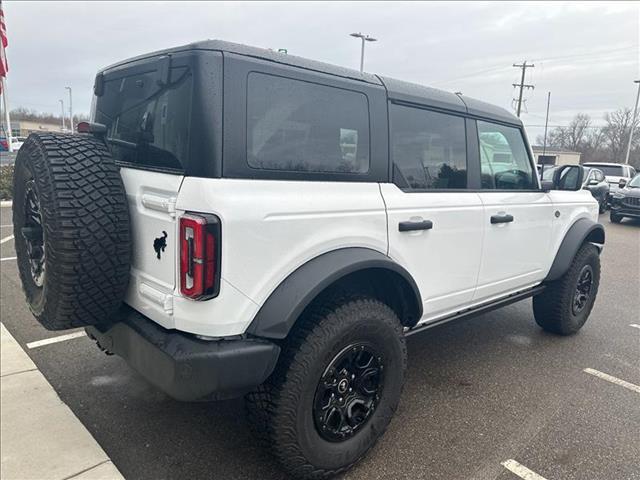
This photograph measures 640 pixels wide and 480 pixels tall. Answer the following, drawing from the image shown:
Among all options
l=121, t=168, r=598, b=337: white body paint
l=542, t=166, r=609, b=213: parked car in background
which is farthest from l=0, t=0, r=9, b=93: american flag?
l=542, t=166, r=609, b=213: parked car in background

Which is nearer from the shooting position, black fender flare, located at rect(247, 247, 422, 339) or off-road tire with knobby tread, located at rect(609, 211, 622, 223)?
black fender flare, located at rect(247, 247, 422, 339)

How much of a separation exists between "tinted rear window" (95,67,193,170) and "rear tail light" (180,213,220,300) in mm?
280

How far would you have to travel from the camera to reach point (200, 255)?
1848 millimetres

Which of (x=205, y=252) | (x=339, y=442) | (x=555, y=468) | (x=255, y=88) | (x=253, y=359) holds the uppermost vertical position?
(x=255, y=88)

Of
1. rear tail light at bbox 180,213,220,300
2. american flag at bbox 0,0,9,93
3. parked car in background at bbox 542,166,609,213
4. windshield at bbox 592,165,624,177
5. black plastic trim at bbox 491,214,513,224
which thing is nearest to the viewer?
rear tail light at bbox 180,213,220,300

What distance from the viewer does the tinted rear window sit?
1.98 metres

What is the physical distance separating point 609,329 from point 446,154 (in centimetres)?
309

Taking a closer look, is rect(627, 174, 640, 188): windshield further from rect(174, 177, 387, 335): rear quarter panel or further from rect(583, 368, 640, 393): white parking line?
rect(174, 177, 387, 335): rear quarter panel

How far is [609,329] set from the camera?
187 inches

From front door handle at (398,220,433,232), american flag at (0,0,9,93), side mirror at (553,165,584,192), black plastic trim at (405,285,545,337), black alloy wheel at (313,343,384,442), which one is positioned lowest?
black alloy wheel at (313,343,384,442)

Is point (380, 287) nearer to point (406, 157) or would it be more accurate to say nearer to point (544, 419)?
point (406, 157)

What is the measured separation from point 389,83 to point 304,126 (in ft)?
2.51

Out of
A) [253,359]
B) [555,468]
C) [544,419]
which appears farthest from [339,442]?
[544,419]

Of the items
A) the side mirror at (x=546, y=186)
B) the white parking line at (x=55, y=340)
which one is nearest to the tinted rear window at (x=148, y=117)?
the white parking line at (x=55, y=340)
